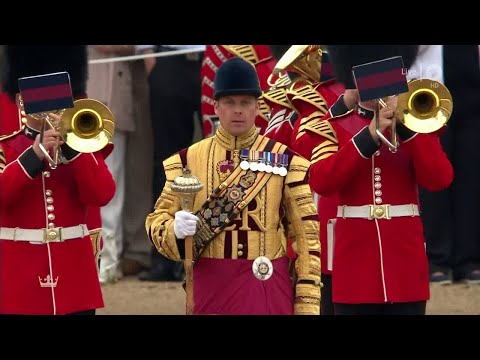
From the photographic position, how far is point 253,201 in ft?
21.3

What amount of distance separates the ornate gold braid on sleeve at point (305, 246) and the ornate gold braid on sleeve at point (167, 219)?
0.45 m

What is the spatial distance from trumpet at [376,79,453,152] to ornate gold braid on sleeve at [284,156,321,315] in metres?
0.41

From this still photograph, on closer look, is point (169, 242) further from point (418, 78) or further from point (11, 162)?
point (418, 78)

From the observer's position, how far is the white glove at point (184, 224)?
6.30m

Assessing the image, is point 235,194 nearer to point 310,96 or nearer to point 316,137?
point 316,137

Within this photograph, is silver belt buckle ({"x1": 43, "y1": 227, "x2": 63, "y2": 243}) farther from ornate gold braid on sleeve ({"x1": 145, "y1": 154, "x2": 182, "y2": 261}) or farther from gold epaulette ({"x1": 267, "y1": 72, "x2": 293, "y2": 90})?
gold epaulette ({"x1": 267, "y1": 72, "x2": 293, "y2": 90})

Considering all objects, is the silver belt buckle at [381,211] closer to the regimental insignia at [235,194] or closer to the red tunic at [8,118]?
the regimental insignia at [235,194]

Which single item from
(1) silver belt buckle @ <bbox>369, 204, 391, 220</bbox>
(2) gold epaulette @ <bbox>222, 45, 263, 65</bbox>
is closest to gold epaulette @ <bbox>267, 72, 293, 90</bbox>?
(2) gold epaulette @ <bbox>222, 45, 263, 65</bbox>

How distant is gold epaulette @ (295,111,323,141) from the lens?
7191 millimetres
